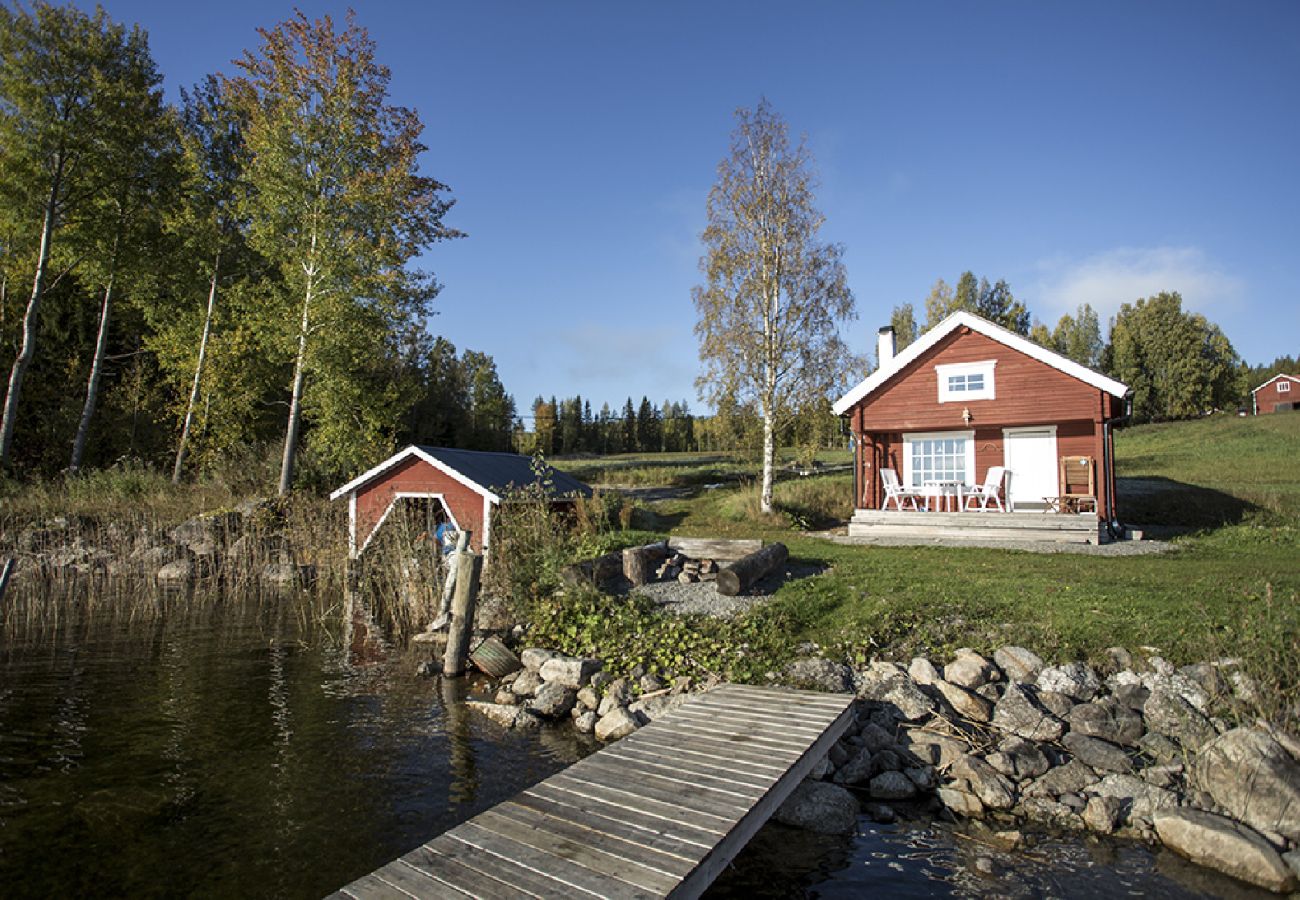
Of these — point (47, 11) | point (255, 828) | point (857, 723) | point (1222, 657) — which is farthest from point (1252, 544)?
point (47, 11)

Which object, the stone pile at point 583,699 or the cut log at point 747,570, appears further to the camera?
the cut log at point 747,570

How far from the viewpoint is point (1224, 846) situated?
5023 mm

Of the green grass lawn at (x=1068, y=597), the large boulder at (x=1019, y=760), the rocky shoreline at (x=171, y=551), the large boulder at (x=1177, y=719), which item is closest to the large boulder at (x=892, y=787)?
the large boulder at (x=1019, y=760)

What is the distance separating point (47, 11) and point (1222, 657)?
28010 millimetres

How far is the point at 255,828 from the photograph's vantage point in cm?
554

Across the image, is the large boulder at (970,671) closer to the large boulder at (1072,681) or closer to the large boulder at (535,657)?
the large boulder at (1072,681)

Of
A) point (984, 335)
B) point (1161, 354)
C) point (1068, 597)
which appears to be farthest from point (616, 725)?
point (1161, 354)

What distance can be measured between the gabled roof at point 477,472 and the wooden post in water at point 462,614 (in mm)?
4190

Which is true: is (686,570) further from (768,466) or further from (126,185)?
(126,185)

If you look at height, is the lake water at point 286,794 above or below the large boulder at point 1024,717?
below

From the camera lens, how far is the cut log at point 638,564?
11.5 metres

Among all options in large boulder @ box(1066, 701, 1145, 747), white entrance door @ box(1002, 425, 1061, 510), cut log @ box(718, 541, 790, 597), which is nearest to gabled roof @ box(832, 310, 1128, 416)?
white entrance door @ box(1002, 425, 1061, 510)

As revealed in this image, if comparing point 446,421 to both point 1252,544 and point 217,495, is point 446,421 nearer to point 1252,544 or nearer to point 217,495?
point 217,495

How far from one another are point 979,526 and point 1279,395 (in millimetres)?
58735
